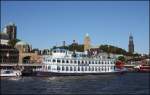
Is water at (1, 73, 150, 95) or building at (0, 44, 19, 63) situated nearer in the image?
water at (1, 73, 150, 95)

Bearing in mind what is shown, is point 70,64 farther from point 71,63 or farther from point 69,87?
point 69,87

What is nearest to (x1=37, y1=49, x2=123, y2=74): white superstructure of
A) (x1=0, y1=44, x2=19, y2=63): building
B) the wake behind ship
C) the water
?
the wake behind ship

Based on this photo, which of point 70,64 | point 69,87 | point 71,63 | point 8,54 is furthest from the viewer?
point 8,54

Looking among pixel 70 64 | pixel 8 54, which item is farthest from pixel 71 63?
pixel 8 54

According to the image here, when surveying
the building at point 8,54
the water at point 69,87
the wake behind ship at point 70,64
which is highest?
the building at point 8,54

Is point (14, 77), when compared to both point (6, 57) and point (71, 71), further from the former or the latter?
point (6, 57)

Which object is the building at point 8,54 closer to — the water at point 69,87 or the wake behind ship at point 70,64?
the wake behind ship at point 70,64

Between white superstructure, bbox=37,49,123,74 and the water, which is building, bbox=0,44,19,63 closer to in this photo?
white superstructure, bbox=37,49,123,74

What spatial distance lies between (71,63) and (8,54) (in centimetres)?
6400

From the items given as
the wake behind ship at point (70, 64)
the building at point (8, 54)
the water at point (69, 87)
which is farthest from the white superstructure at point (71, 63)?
the building at point (8, 54)

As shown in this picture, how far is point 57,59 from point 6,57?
64.7 m

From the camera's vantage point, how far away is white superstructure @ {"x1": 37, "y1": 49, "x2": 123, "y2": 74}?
118500 millimetres

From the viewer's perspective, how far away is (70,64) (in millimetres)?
121500

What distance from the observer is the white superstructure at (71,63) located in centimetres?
11850
